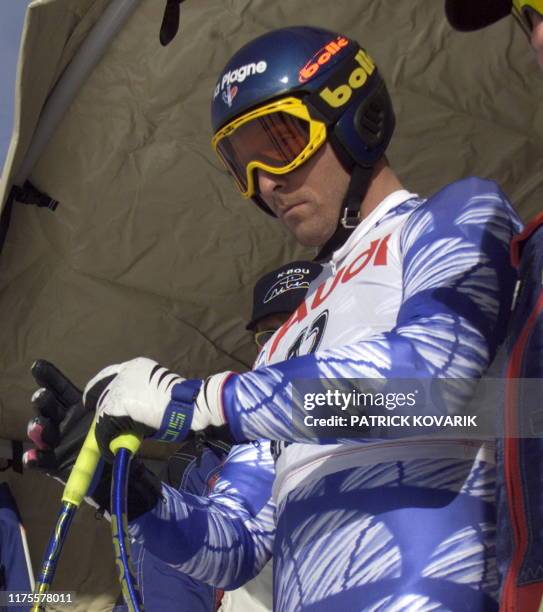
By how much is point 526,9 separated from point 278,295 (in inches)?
62.4

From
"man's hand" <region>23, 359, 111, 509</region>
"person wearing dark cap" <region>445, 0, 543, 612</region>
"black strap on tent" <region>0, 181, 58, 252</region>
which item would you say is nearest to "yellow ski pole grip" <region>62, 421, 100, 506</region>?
"man's hand" <region>23, 359, 111, 509</region>

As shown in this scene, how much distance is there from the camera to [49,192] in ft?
8.26

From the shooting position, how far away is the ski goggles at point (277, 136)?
1.65m

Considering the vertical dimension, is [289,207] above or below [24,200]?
below

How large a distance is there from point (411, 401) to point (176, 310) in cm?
192

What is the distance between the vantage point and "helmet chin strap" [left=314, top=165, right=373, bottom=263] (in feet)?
5.37

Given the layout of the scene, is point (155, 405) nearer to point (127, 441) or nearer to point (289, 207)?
point (127, 441)

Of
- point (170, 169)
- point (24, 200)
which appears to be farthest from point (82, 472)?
point (170, 169)

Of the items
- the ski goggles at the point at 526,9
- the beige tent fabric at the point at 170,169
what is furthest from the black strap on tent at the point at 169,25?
the ski goggles at the point at 526,9

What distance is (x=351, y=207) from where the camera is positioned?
1.64 metres

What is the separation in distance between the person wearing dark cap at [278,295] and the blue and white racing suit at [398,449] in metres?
1.17

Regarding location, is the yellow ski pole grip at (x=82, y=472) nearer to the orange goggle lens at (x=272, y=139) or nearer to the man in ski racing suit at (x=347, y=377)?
the man in ski racing suit at (x=347, y=377)

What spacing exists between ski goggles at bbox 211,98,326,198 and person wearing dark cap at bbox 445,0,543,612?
56cm

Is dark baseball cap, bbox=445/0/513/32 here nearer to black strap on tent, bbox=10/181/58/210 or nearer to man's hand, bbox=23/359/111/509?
man's hand, bbox=23/359/111/509
